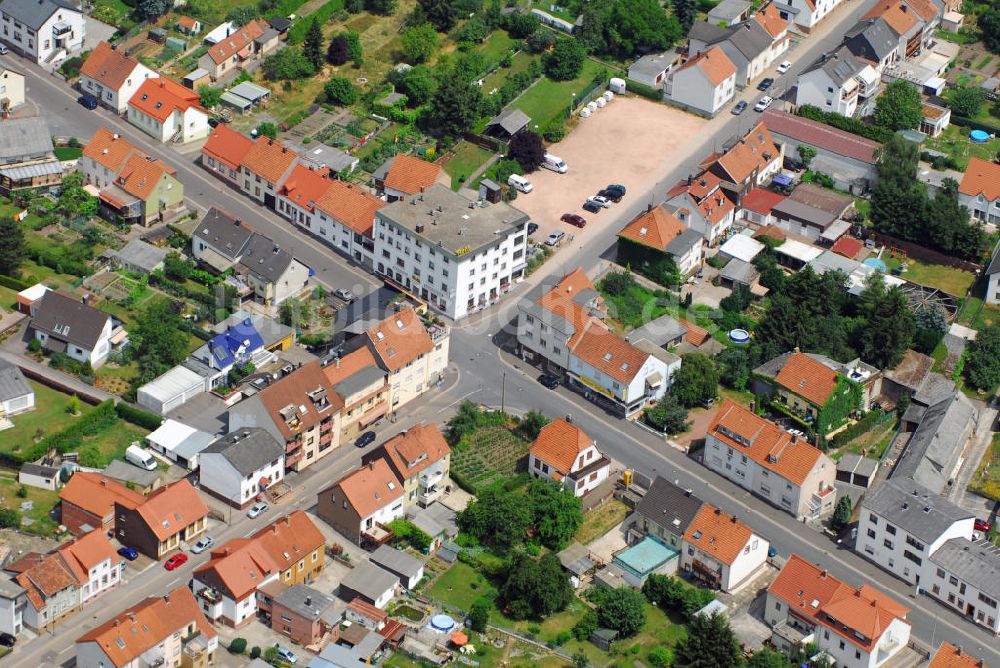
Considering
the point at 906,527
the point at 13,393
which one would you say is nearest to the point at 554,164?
the point at 906,527

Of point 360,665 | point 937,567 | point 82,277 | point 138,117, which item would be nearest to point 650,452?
point 937,567

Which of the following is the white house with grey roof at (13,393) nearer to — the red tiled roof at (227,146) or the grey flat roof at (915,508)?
the red tiled roof at (227,146)

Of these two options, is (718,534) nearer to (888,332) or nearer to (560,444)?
(560,444)

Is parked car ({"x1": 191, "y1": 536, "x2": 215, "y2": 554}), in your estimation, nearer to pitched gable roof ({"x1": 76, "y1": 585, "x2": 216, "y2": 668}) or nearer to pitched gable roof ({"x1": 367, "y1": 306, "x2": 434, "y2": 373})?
pitched gable roof ({"x1": 76, "y1": 585, "x2": 216, "y2": 668})

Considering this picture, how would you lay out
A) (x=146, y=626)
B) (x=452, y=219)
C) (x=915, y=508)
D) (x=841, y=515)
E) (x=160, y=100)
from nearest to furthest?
(x=146, y=626)
(x=915, y=508)
(x=841, y=515)
(x=452, y=219)
(x=160, y=100)

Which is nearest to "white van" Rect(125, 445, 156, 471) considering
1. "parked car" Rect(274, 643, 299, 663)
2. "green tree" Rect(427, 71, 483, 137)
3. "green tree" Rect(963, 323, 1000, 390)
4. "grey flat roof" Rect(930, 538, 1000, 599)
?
"parked car" Rect(274, 643, 299, 663)

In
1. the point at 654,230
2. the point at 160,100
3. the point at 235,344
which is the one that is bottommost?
the point at 235,344
